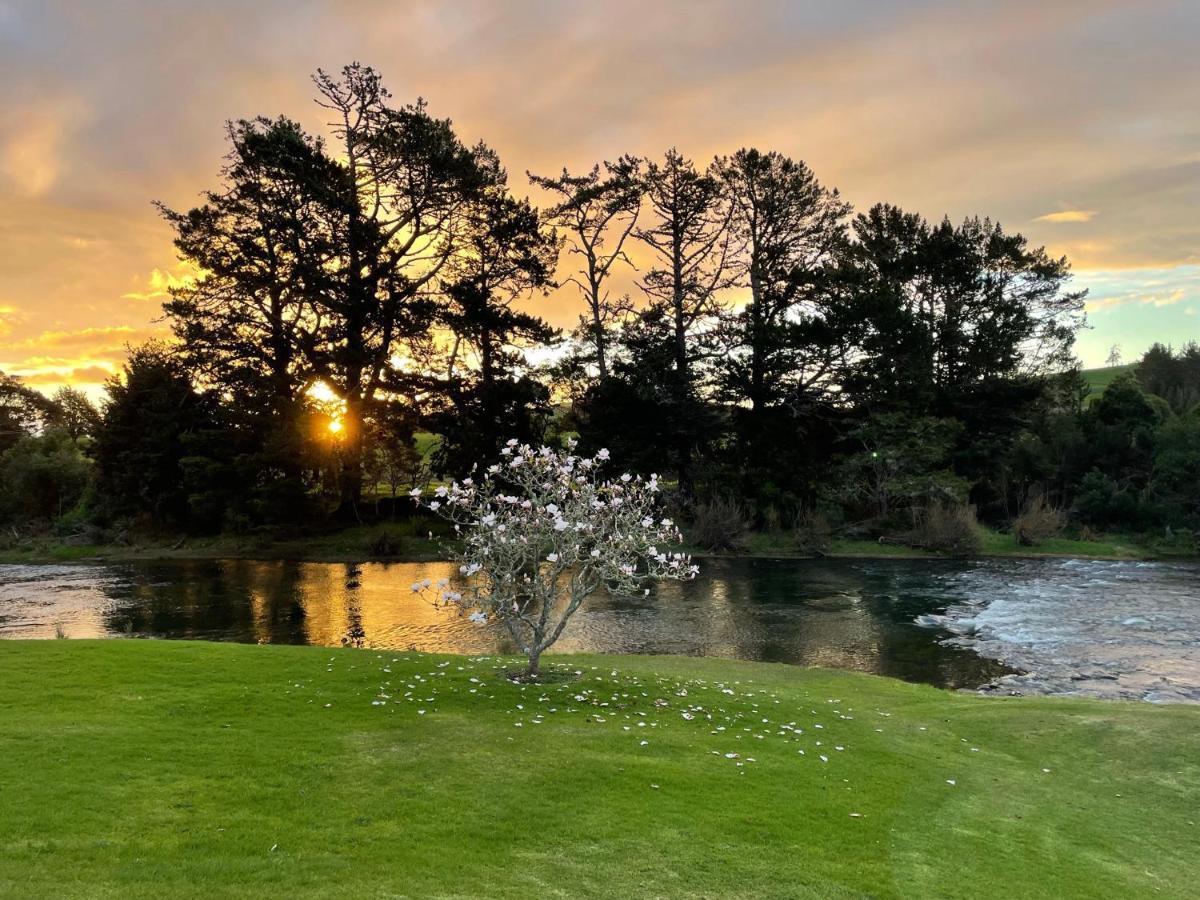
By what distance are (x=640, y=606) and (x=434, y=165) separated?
31.0m

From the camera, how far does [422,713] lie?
1089 centimetres

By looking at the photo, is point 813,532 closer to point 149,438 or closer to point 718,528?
point 718,528


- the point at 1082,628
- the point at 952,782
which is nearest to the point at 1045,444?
the point at 1082,628

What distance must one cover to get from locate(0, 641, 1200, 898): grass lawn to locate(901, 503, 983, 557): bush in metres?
29.0

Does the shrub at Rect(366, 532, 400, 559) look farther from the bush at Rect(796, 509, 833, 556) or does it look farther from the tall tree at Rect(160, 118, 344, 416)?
the bush at Rect(796, 509, 833, 556)

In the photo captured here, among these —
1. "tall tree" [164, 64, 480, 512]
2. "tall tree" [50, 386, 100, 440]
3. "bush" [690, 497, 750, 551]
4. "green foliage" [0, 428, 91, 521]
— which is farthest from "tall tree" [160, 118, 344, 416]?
"tall tree" [50, 386, 100, 440]

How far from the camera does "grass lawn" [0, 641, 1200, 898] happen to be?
6.36 meters

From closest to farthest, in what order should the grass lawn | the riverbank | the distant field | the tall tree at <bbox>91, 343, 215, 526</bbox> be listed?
1. the grass lawn
2. the riverbank
3. the tall tree at <bbox>91, 343, 215, 526</bbox>
4. the distant field

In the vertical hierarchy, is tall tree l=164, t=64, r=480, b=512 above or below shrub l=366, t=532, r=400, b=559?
above

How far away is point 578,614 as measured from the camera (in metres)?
26.8

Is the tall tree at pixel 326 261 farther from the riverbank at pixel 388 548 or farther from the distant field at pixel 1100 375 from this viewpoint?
the distant field at pixel 1100 375

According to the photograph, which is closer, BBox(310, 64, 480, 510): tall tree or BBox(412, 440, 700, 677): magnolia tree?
BBox(412, 440, 700, 677): magnolia tree

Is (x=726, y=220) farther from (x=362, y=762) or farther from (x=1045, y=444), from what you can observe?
(x=362, y=762)

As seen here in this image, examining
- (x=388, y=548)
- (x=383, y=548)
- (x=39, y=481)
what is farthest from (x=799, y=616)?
(x=39, y=481)
